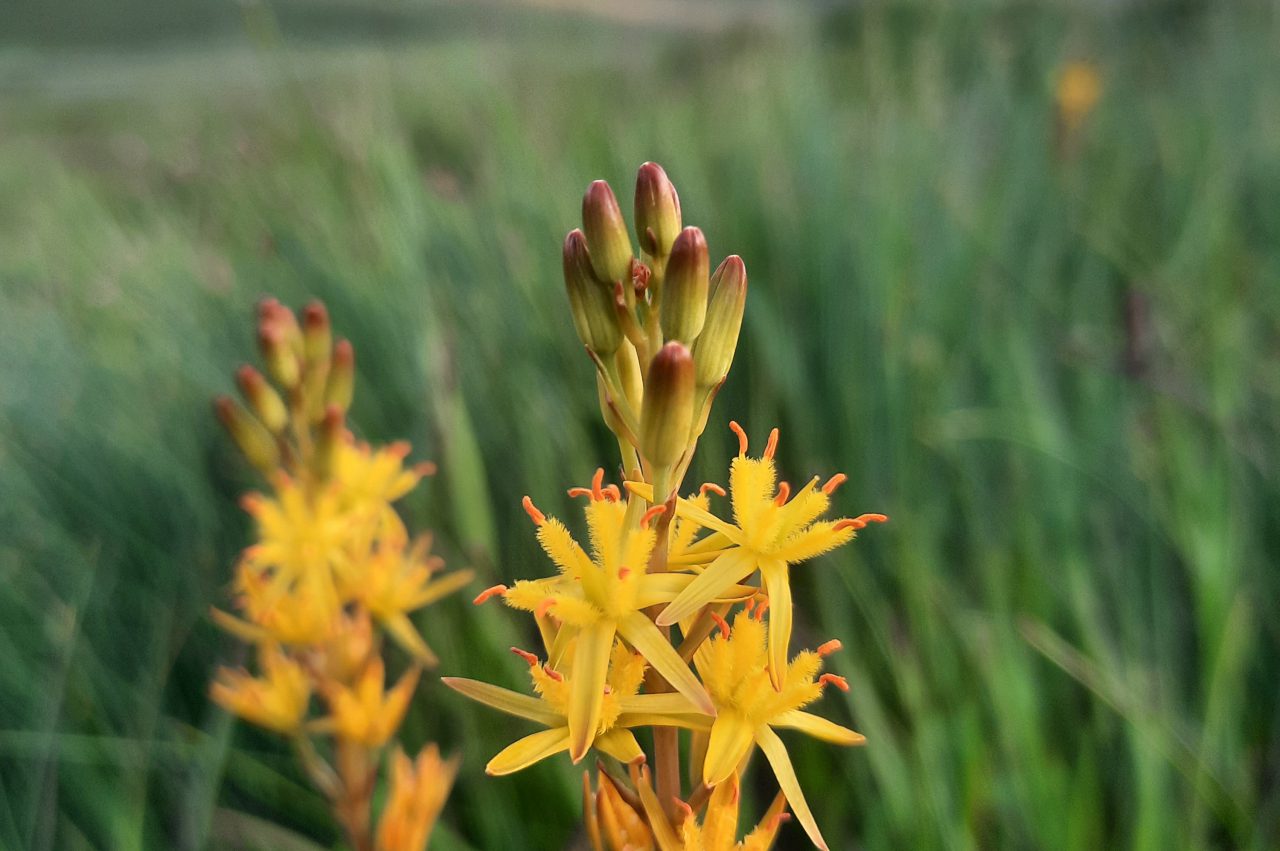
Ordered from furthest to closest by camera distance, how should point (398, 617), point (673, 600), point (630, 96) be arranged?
point (630, 96) → point (398, 617) → point (673, 600)

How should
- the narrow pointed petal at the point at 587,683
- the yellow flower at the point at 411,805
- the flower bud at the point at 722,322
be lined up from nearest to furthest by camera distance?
1. the narrow pointed petal at the point at 587,683
2. the flower bud at the point at 722,322
3. the yellow flower at the point at 411,805

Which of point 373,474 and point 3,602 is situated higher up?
point 373,474

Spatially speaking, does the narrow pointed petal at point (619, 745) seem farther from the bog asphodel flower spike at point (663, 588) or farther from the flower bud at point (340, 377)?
the flower bud at point (340, 377)

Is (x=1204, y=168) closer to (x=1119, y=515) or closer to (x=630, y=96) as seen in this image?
(x=1119, y=515)

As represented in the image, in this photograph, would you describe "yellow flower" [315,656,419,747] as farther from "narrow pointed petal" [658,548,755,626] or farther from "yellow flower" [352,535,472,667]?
"narrow pointed petal" [658,548,755,626]

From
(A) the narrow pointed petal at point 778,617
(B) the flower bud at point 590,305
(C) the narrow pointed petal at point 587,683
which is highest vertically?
(B) the flower bud at point 590,305

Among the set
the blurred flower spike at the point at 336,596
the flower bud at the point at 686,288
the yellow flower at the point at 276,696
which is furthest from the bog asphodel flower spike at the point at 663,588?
the yellow flower at the point at 276,696

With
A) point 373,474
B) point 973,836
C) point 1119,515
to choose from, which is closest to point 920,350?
point 1119,515
